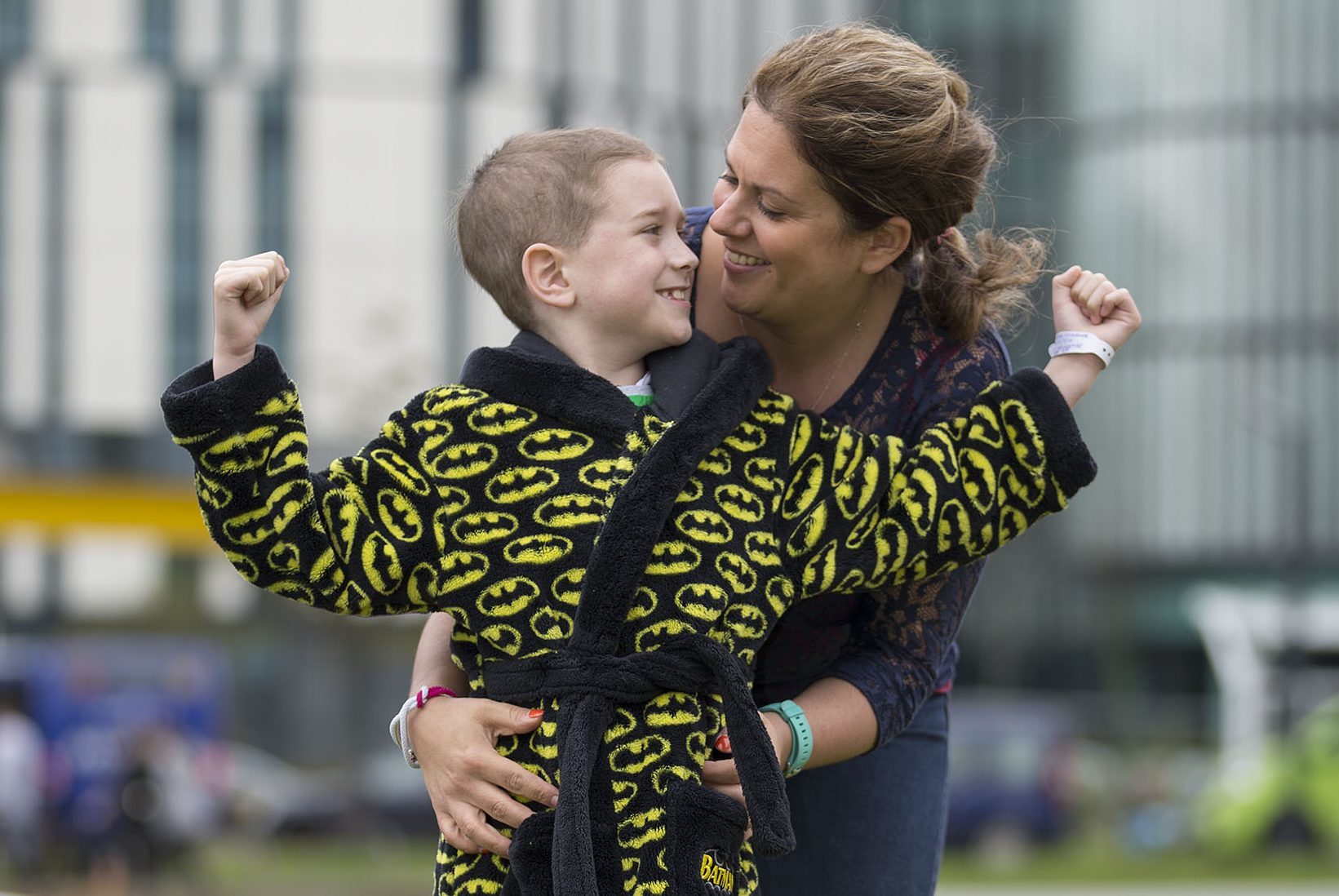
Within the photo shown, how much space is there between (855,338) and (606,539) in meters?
0.69

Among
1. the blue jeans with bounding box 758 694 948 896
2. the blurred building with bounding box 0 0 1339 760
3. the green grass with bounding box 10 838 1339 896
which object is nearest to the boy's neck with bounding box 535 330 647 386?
the blue jeans with bounding box 758 694 948 896

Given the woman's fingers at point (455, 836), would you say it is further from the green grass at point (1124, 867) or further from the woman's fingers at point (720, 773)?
the green grass at point (1124, 867)

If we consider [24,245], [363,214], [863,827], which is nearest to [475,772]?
[863,827]

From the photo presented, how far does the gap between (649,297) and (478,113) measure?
31.4 meters

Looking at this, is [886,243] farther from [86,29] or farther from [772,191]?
[86,29]

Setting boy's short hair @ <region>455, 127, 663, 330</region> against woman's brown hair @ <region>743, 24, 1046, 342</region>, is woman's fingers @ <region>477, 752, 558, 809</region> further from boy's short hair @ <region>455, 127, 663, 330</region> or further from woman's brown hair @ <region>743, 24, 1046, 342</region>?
woman's brown hair @ <region>743, 24, 1046, 342</region>

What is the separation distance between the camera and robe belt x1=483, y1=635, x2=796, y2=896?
81.7 inches

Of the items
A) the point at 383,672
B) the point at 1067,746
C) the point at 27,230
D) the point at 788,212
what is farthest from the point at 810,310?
the point at 27,230

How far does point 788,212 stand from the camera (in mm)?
2480

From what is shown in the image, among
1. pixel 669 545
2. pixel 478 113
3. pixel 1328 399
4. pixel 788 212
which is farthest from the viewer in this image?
pixel 1328 399

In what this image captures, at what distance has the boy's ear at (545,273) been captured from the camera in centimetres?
233

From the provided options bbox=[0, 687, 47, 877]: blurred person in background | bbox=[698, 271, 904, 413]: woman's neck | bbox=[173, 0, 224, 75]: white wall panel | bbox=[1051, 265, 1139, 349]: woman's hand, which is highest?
bbox=[173, 0, 224, 75]: white wall panel

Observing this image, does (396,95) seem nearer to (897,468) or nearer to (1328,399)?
(1328,399)

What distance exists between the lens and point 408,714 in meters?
2.40
